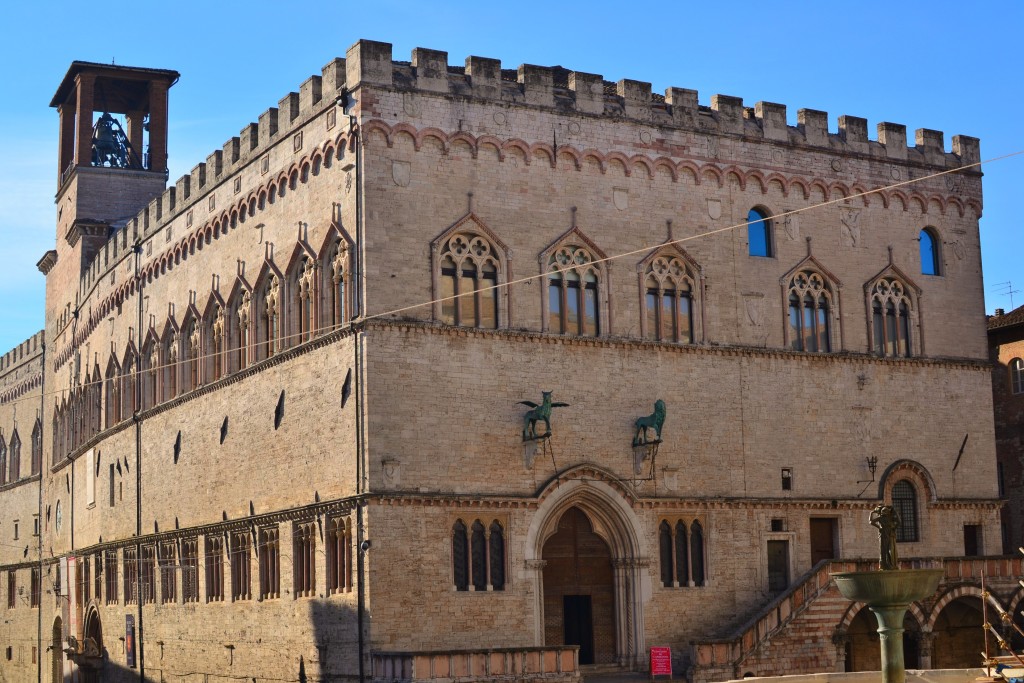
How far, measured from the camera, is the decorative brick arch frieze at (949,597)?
1501 inches

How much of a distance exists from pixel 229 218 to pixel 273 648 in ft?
37.3

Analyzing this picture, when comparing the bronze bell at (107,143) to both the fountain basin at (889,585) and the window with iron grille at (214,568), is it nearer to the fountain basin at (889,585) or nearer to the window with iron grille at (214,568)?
the window with iron grille at (214,568)

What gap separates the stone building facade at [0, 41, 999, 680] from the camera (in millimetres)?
35406

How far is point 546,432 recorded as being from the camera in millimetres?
36062

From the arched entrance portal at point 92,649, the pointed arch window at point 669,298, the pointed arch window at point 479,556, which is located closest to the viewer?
the pointed arch window at point 479,556

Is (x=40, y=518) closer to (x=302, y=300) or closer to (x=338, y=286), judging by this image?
(x=302, y=300)

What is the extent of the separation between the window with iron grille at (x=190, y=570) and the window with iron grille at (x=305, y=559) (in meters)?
6.85

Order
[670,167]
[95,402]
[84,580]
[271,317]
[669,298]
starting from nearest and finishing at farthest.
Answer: [669,298] → [670,167] → [271,317] → [84,580] → [95,402]

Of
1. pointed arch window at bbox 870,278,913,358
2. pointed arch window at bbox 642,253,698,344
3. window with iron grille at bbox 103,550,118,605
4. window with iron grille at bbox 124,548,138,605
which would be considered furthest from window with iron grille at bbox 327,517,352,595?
window with iron grille at bbox 103,550,118,605

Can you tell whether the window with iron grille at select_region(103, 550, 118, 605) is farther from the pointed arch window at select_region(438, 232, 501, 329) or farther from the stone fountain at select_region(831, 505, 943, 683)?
the stone fountain at select_region(831, 505, 943, 683)

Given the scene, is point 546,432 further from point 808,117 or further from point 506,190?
point 808,117

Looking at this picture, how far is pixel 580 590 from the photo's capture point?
3750 centimetres

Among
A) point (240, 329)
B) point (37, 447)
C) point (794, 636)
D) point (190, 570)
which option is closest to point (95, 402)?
point (37, 447)

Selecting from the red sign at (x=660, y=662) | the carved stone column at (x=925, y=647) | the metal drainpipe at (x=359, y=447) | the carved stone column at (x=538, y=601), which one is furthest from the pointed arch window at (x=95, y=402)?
the carved stone column at (x=925, y=647)
